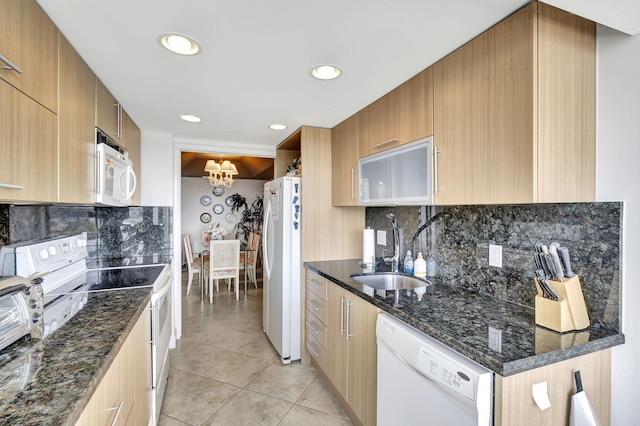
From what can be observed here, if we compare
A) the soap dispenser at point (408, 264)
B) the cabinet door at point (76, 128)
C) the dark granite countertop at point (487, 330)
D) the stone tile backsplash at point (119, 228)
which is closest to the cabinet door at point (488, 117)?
the dark granite countertop at point (487, 330)

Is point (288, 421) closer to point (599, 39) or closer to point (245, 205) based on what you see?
point (599, 39)

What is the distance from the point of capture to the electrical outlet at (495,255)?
1554 mm

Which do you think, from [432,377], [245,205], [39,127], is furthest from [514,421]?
[245,205]

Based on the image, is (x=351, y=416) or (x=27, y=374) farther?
(x=351, y=416)

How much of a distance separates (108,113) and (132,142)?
0.65 m

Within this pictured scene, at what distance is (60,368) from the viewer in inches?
33.7

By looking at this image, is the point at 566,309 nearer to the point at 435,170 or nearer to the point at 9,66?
the point at 435,170

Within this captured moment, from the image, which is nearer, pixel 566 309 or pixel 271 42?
pixel 566 309

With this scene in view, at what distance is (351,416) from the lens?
6.21ft

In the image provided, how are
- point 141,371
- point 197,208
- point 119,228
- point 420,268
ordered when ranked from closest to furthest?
point 141,371, point 420,268, point 119,228, point 197,208

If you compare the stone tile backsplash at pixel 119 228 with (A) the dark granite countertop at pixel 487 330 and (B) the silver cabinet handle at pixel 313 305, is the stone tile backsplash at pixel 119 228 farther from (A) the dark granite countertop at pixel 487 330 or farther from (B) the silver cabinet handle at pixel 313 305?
(A) the dark granite countertop at pixel 487 330

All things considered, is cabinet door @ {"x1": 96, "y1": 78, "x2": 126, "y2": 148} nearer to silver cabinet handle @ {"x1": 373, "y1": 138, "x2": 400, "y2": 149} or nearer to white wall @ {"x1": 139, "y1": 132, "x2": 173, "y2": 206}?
white wall @ {"x1": 139, "y1": 132, "x2": 173, "y2": 206}

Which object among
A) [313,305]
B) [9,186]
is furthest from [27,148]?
[313,305]

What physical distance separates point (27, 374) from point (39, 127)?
2.75 feet
